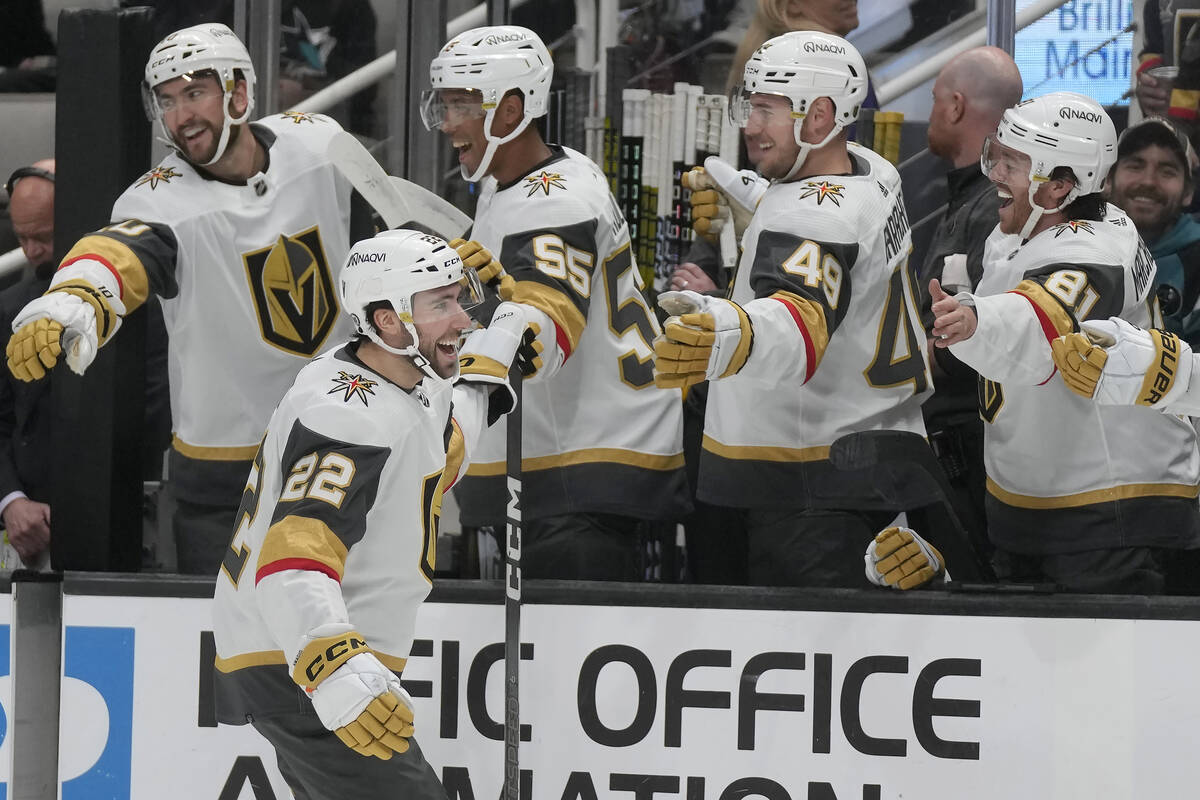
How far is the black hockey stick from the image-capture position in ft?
10.8

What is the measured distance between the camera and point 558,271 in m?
3.38

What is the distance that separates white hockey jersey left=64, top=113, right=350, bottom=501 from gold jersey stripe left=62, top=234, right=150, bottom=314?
14 cm

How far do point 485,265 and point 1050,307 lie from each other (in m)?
1.06

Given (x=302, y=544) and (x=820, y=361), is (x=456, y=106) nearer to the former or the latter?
(x=820, y=361)

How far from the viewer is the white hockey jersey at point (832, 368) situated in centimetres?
328

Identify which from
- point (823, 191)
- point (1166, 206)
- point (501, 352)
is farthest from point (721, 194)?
point (1166, 206)

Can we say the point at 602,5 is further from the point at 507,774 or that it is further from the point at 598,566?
the point at 507,774

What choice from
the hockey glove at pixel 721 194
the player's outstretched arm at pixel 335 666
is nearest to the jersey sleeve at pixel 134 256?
the player's outstretched arm at pixel 335 666

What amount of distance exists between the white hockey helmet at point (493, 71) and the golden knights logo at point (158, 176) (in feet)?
1.96

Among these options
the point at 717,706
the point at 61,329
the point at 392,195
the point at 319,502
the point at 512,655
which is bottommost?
the point at 717,706

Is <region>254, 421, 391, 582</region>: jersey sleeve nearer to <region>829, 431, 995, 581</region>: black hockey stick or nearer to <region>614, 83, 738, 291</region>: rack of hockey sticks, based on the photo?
<region>829, 431, 995, 581</region>: black hockey stick

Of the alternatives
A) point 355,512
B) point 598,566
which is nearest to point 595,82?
point 598,566

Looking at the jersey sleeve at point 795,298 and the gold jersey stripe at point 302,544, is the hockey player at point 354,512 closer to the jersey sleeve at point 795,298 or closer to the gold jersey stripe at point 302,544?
the gold jersey stripe at point 302,544

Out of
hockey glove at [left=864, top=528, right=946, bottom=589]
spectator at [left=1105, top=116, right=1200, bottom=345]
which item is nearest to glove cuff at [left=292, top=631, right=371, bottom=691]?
hockey glove at [left=864, top=528, right=946, bottom=589]
